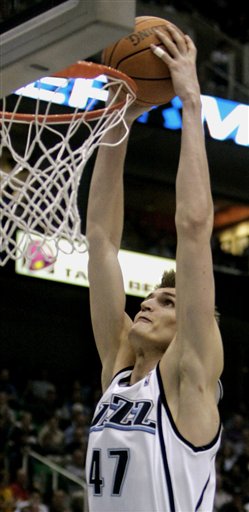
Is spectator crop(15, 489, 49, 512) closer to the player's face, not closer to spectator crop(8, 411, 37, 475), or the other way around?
spectator crop(8, 411, 37, 475)

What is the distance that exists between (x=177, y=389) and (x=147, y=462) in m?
0.27

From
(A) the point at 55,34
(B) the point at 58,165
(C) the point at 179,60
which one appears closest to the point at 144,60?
(C) the point at 179,60

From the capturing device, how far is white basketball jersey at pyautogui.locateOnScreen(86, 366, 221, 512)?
3.92m

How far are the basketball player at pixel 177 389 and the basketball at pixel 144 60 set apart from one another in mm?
62

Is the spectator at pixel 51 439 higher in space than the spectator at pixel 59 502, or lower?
lower

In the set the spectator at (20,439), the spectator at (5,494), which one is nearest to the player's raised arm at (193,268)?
the spectator at (5,494)

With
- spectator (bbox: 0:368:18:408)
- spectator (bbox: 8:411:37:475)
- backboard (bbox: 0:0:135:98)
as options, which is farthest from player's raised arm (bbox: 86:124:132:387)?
spectator (bbox: 0:368:18:408)

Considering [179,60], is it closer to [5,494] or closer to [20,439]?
[5,494]

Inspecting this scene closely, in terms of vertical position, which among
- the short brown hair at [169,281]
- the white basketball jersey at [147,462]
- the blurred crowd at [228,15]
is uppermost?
the blurred crowd at [228,15]

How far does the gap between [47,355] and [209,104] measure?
5163mm

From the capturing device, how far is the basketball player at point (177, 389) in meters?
3.94

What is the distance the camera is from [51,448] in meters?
11.3

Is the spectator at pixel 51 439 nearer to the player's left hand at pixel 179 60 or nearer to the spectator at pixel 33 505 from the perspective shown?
the spectator at pixel 33 505

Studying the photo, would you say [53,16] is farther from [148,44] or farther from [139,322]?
[139,322]
